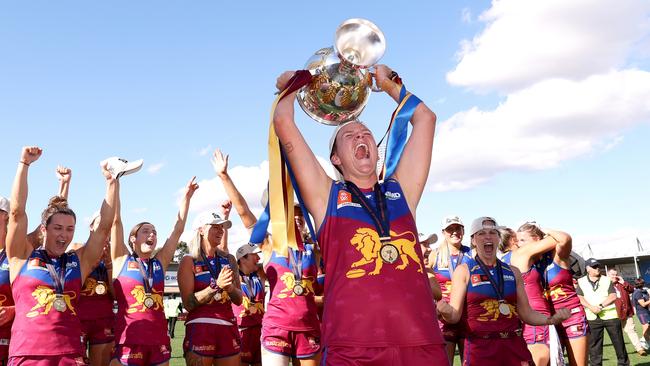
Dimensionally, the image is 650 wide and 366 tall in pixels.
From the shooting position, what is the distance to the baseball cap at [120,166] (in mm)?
6457

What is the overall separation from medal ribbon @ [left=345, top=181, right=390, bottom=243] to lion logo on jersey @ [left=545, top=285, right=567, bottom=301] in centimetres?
613

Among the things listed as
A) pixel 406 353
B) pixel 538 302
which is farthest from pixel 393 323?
pixel 538 302

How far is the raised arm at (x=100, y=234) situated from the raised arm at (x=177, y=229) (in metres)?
1.45

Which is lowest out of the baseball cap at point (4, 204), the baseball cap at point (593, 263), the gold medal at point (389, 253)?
the gold medal at point (389, 253)

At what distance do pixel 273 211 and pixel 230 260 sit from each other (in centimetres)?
465

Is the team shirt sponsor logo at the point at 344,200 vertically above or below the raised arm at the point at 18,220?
below

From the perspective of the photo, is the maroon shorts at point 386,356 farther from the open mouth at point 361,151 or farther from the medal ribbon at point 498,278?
the medal ribbon at point 498,278

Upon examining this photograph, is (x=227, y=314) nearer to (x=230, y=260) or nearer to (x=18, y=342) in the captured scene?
(x=230, y=260)

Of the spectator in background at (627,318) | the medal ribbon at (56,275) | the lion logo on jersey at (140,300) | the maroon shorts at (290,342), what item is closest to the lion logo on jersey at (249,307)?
the lion logo on jersey at (140,300)

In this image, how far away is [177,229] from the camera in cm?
806

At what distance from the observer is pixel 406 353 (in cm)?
333

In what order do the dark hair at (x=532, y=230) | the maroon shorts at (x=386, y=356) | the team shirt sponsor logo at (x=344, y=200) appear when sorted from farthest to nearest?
the dark hair at (x=532, y=230), the team shirt sponsor logo at (x=344, y=200), the maroon shorts at (x=386, y=356)

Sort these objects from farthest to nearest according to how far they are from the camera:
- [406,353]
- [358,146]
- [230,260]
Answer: [230,260] < [358,146] < [406,353]

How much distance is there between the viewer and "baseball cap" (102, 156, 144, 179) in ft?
21.2
